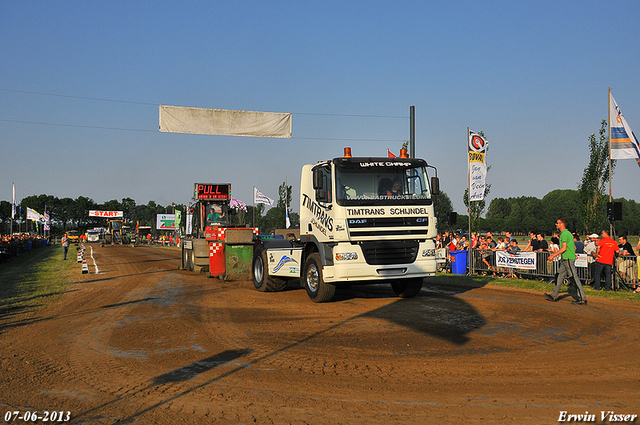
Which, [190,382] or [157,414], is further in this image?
[190,382]

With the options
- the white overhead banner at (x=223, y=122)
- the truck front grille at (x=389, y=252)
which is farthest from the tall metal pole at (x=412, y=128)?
the truck front grille at (x=389, y=252)

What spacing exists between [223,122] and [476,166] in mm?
9947

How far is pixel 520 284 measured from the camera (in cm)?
1554

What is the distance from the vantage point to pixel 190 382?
5.68 metres

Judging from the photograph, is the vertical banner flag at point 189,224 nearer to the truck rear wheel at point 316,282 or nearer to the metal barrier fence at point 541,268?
the metal barrier fence at point 541,268

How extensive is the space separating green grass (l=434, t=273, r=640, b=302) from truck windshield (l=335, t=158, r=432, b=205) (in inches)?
221

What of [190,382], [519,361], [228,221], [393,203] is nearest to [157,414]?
[190,382]

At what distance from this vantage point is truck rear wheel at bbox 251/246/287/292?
556 inches

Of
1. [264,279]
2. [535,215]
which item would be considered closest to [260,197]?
[264,279]

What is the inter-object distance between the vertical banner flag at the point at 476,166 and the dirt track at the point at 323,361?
785 cm

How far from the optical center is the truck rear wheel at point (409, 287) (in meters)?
12.4

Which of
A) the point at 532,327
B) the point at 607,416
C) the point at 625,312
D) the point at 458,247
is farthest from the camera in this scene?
the point at 458,247

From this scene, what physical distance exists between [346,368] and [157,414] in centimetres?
249

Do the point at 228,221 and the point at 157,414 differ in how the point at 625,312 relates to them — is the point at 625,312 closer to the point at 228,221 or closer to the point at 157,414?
the point at 157,414
